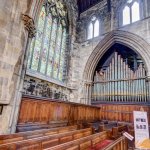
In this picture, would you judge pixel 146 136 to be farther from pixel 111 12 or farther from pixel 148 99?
pixel 111 12

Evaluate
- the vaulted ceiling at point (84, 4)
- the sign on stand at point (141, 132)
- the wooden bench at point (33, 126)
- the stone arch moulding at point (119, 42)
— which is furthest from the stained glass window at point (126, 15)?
the wooden bench at point (33, 126)

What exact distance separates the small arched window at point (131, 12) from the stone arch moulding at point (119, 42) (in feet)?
2.85

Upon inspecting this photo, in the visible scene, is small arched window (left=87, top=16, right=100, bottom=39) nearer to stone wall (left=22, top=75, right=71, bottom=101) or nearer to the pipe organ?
the pipe organ

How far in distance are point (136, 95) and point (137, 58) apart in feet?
7.65

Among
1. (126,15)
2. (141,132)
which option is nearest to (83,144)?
(141,132)

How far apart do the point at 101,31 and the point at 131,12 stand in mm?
1997

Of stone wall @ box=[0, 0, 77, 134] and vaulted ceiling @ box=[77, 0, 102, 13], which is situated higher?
vaulted ceiling @ box=[77, 0, 102, 13]

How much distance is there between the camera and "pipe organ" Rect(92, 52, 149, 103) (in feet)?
25.2

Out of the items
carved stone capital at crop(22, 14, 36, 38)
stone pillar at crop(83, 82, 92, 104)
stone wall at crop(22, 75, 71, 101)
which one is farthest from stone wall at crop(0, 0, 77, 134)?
stone pillar at crop(83, 82, 92, 104)

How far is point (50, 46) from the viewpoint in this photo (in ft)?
29.2

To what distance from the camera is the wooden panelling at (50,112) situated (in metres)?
4.62

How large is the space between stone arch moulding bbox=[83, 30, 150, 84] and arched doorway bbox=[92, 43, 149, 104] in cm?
44

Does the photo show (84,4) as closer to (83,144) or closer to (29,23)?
(29,23)

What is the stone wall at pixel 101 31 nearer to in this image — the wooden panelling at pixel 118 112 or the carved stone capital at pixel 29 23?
the wooden panelling at pixel 118 112
